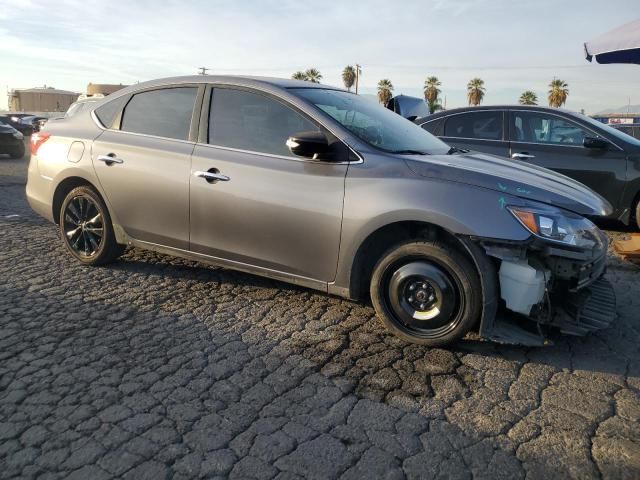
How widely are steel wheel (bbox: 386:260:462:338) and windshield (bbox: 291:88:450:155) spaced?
88 centimetres

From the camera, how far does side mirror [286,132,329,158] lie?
11.6 ft

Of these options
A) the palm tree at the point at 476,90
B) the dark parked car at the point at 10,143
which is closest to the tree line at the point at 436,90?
the palm tree at the point at 476,90

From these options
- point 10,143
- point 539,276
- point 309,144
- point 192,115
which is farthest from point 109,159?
point 10,143

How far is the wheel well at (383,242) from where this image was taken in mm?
3463

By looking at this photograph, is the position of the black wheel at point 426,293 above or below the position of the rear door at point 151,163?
below

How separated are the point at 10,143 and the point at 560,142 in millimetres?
15256

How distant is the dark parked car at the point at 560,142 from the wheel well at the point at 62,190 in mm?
4382

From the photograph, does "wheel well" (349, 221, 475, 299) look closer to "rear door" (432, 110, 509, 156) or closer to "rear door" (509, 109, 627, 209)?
"rear door" (509, 109, 627, 209)

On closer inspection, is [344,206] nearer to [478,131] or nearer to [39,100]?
[478,131]

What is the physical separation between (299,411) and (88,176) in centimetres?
311

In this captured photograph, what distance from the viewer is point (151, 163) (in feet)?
14.1

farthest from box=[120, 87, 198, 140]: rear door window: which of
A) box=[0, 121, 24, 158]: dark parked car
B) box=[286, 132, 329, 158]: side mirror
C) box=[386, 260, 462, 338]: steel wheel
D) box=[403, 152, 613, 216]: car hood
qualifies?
box=[0, 121, 24, 158]: dark parked car

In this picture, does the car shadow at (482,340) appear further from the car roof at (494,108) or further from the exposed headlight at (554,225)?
the car roof at (494,108)

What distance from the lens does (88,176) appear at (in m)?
4.67
